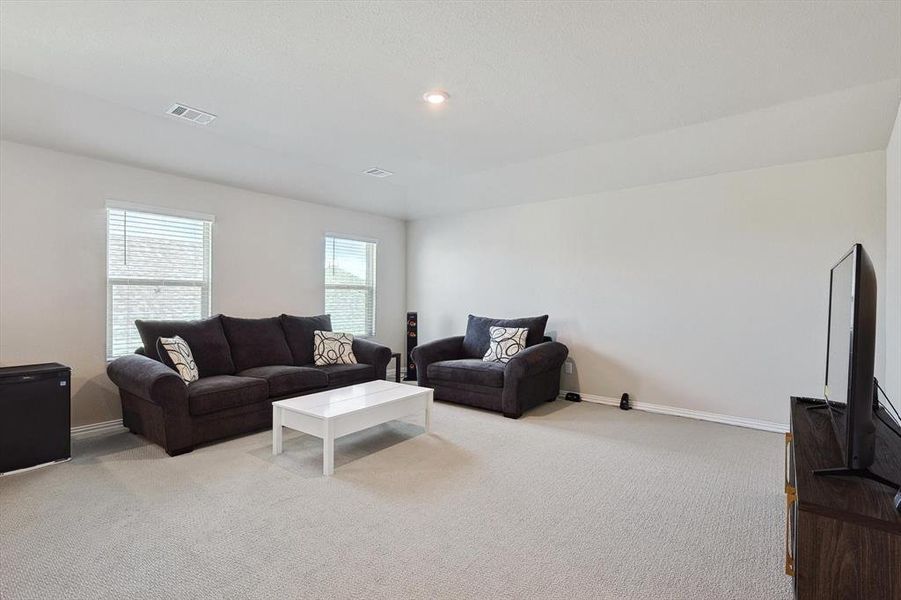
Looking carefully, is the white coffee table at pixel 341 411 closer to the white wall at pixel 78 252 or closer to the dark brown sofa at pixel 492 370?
the dark brown sofa at pixel 492 370

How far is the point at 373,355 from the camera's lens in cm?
499

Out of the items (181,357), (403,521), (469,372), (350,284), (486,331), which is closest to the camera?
(403,521)

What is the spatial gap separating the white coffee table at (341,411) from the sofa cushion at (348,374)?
61cm

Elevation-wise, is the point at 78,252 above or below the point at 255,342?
above

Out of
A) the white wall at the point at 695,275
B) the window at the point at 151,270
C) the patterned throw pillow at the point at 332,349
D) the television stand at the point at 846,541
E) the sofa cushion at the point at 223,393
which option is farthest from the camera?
the patterned throw pillow at the point at 332,349

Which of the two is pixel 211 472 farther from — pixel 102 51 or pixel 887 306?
pixel 887 306

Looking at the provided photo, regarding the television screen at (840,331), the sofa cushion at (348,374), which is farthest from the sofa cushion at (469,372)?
the television screen at (840,331)

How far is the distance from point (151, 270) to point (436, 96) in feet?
10.3

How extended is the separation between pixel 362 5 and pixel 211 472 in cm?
294

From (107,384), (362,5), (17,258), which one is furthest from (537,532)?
(17,258)

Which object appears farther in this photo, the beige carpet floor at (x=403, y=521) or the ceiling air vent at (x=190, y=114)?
the ceiling air vent at (x=190, y=114)

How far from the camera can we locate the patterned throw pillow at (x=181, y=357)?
3.72m

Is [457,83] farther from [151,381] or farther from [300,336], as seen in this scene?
[300,336]

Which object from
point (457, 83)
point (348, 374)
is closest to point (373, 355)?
point (348, 374)
